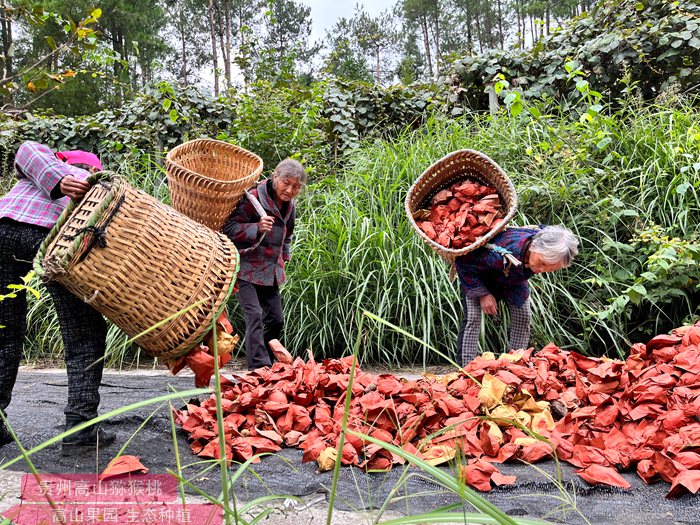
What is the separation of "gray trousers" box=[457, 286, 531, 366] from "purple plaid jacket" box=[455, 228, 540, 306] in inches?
2.5

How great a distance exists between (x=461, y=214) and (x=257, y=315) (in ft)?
4.55

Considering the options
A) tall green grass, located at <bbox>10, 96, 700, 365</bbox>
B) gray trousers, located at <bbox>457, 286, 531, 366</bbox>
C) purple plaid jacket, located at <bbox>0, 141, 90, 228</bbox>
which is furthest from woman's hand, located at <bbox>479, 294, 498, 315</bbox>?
purple plaid jacket, located at <bbox>0, 141, 90, 228</bbox>

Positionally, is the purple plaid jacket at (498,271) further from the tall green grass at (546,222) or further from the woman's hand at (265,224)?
the woman's hand at (265,224)

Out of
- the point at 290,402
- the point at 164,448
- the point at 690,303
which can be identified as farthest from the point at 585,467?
the point at 690,303

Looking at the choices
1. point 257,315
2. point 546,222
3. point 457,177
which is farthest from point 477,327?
point 546,222

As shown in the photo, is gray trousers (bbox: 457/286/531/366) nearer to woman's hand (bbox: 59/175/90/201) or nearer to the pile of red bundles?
the pile of red bundles

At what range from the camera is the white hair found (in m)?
3.03

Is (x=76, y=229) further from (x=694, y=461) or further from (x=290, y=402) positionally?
(x=694, y=461)

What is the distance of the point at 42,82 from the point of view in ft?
6.89

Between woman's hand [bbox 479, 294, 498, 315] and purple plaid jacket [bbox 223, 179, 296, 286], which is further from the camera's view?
purple plaid jacket [bbox 223, 179, 296, 286]

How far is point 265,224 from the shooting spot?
138 inches

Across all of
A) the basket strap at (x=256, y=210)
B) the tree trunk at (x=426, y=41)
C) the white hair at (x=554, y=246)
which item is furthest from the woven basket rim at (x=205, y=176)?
the tree trunk at (x=426, y=41)

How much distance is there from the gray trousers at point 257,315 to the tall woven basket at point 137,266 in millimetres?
1673

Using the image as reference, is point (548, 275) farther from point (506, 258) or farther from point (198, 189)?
point (198, 189)
